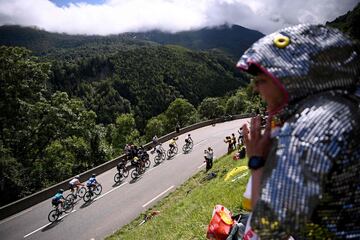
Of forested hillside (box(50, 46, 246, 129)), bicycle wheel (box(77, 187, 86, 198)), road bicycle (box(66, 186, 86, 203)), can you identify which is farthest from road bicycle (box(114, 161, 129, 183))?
forested hillside (box(50, 46, 246, 129))

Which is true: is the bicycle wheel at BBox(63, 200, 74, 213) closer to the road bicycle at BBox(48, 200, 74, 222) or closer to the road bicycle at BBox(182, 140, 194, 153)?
the road bicycle at BBox(48, 200, 74, 222)

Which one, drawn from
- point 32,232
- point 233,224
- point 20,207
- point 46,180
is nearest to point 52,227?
point 32,232

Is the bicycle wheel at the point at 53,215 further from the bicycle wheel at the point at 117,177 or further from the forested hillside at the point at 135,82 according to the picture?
A: the forested hillside at the point at 135,82

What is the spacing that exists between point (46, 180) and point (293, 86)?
33.4m

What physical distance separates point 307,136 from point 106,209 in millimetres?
20635

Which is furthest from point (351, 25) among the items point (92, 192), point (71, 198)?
point (71, 198)

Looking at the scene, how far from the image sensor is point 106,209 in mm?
20594

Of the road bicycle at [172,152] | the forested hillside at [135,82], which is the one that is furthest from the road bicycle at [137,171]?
the forested hillside at [135,82]

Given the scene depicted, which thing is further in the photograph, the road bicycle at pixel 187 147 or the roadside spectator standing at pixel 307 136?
the road bicycle at pixel 187 147

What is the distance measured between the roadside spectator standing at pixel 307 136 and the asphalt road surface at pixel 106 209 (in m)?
16.8

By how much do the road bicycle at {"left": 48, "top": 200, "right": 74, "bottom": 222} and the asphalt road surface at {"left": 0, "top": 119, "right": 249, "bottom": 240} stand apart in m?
0.34

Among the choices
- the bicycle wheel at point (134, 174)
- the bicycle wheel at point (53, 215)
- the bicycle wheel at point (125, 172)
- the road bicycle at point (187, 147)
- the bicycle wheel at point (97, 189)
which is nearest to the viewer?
the bicycle wheel at point (53, 215)

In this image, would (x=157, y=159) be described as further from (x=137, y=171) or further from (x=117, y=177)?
(x=117, y=177)

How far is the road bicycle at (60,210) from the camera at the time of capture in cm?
1995
